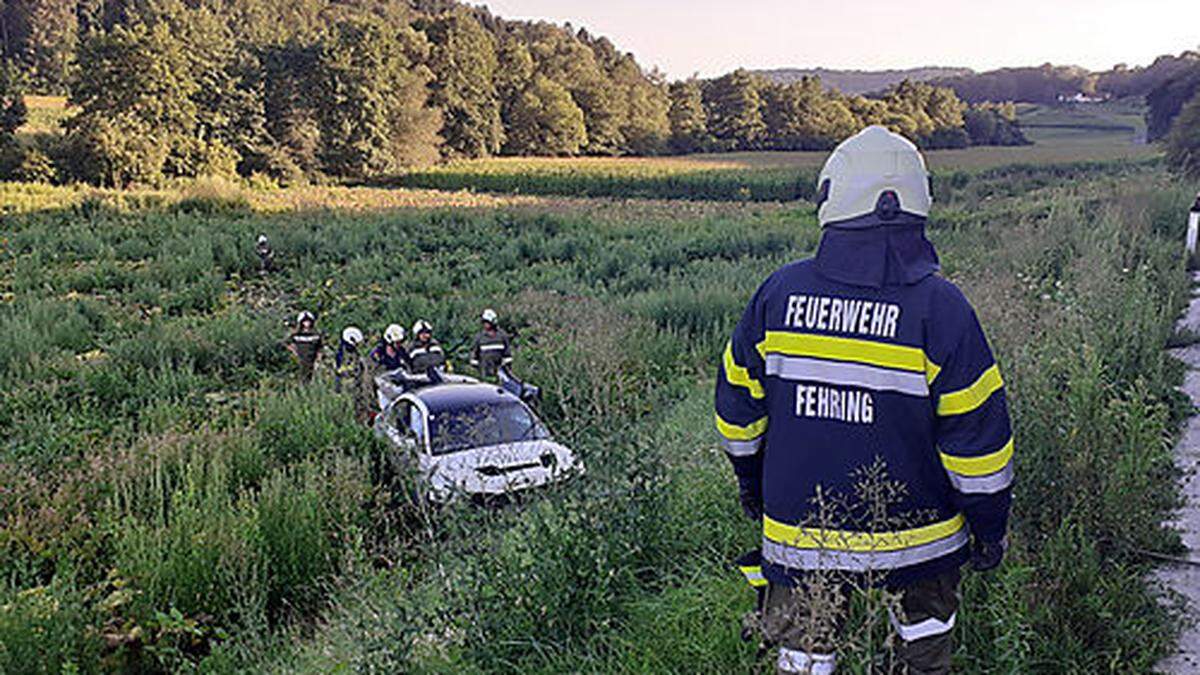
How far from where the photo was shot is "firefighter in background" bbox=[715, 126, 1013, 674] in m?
2.66

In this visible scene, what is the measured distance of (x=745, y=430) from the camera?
3.09m

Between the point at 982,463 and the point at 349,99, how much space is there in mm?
58810

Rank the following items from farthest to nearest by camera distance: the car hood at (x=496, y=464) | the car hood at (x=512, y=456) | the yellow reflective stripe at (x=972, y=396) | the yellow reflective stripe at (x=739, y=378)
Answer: the car hood at (x=512, y=456) < the car hood at (x=496, y=464) < the yellow reflective stripe at (x=739, y=378) < the yellow reflective stripe at (x=972, y=396)

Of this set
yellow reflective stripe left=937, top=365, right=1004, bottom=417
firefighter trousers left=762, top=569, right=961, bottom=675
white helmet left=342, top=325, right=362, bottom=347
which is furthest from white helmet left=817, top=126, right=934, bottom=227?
white helmet left=342, top=325, right=362, bottom=347

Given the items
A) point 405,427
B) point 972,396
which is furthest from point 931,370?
point 405,427

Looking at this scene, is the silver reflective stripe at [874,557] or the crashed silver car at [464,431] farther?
the crashed silver car at [464,431]

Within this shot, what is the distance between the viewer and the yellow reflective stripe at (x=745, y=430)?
3076 millimetres

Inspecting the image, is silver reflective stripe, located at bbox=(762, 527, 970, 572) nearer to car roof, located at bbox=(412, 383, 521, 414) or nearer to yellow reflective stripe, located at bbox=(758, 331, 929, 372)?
yellow reflective stripe, located at bbox=(758, 331, 929, 372)

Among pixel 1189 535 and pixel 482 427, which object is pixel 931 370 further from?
pixel 482 427

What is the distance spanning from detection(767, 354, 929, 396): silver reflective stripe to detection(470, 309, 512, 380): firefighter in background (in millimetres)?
7881

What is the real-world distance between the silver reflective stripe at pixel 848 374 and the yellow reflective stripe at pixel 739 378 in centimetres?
10

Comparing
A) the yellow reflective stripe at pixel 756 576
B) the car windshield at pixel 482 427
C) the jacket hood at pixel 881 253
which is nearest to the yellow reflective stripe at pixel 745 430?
the yellow reflective stripe at pixel 756 576

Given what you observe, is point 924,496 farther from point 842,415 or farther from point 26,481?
point 26,481

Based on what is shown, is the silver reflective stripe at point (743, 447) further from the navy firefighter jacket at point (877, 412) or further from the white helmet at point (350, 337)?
the white helmet at point (350, 337)
